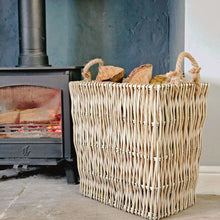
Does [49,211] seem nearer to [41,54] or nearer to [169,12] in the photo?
[41,54]

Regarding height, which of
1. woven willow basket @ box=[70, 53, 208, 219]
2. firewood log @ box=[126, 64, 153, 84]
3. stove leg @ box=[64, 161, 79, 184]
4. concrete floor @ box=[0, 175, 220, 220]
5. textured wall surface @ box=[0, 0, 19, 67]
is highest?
textured wall surface @ box=[0, 0, 19, 67]

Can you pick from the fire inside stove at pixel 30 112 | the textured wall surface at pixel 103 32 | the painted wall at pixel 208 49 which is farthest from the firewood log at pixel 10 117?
the painted wall at pixel 208 49

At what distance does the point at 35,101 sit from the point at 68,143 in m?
0.30

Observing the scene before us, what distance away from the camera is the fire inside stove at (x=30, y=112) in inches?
80.0

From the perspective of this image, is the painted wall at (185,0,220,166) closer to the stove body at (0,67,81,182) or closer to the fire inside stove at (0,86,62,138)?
the stove body at (0,67,81,182)

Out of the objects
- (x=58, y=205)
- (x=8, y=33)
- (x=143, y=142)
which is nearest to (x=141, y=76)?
(x=143, y=142)

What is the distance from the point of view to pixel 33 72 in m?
1.99

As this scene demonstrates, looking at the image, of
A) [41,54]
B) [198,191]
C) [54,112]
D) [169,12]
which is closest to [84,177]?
[54,112]

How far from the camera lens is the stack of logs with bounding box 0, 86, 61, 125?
2.03 meters

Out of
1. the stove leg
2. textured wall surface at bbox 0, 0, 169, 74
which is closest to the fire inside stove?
the stove leg

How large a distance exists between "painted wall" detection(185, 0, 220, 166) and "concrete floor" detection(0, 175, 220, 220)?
0.29 meters

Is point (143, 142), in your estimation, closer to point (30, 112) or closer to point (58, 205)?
point (58, 205)

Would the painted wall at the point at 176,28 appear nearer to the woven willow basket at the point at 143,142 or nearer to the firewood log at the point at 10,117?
the woven willow basket at the point at 143,142

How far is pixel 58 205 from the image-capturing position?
1737 millimetres
